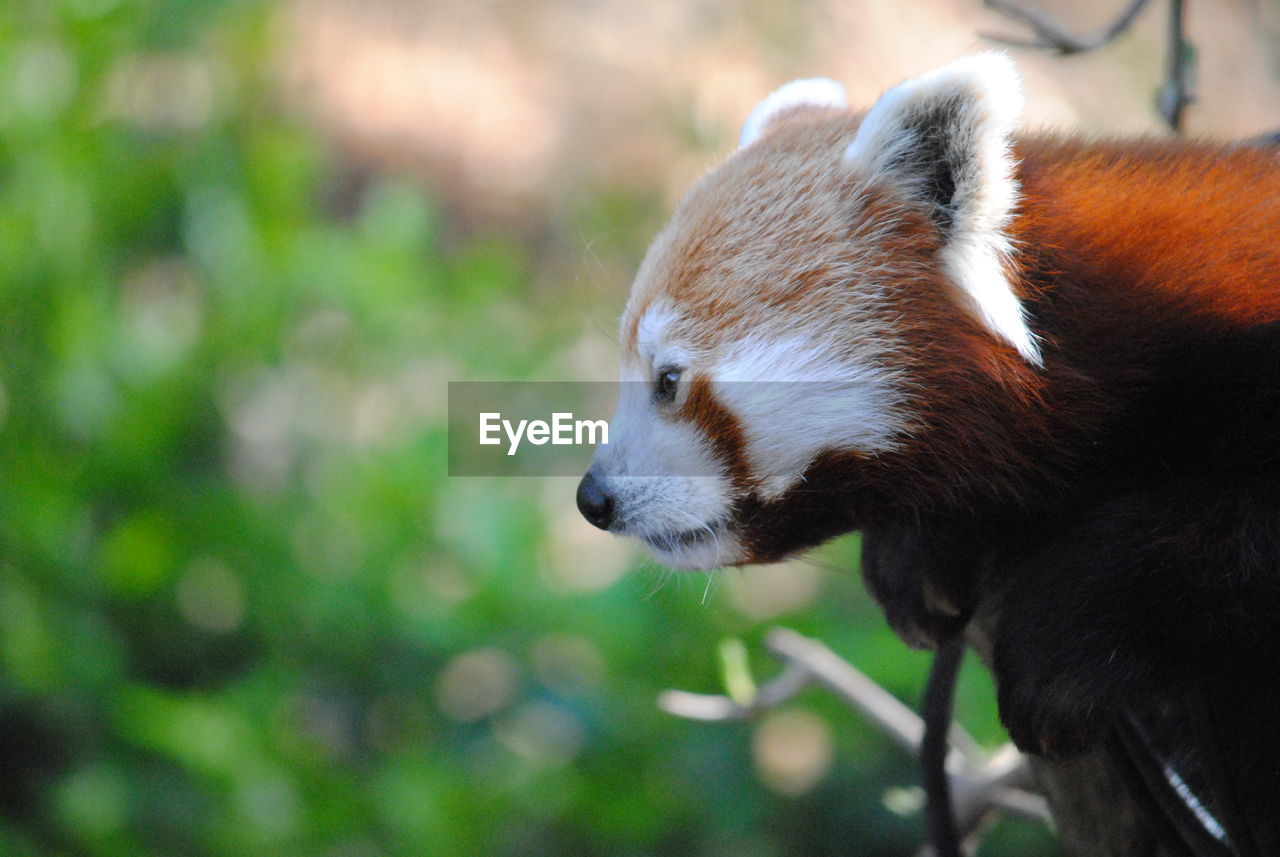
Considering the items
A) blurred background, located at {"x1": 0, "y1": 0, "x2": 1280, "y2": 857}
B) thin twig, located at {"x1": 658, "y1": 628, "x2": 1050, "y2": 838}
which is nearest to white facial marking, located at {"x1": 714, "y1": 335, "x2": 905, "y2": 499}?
thin twig, located at {"x1": 658, "y1": 628, "x2": 1050, "y2": 838}

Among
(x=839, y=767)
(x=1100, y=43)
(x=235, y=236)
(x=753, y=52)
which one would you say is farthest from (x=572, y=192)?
(x=1100, y=43)

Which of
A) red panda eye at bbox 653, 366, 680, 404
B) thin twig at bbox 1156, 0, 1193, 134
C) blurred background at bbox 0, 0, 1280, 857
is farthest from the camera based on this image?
blurred background at bbox 0, 0, 1280, 857

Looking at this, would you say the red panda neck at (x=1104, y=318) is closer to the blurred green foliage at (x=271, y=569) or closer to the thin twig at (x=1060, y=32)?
the thin twig at (x=1060, y=32)

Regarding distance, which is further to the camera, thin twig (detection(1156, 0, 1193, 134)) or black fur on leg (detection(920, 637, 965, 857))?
thin twig (detection(1156, 0, 1193, 134))

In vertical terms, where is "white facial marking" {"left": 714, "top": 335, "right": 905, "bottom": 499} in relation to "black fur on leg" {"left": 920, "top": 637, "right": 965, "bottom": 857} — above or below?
above

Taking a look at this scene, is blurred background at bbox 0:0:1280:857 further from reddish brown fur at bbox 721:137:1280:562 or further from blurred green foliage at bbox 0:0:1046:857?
reddish brown fur at bbox 721:137:1280:562

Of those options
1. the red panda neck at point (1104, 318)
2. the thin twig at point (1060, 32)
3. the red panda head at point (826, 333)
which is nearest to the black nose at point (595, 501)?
the red panda head at point (826, 333)
